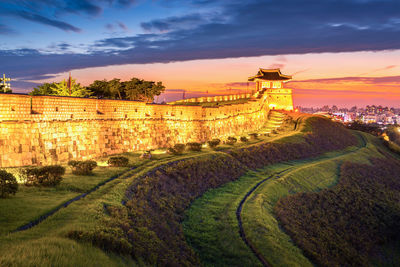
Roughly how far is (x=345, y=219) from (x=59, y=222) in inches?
804

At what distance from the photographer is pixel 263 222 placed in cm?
1611

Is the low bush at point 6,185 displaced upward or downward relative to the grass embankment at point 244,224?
upward

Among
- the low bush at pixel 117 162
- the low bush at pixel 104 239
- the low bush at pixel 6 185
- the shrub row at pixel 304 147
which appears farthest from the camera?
the shrub row at pixel 304 147

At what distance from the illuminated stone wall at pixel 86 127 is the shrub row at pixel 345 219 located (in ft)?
51.0

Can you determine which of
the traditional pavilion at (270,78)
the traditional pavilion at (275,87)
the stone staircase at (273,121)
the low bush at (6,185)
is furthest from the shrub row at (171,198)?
the traditional pavilion at (270,78)

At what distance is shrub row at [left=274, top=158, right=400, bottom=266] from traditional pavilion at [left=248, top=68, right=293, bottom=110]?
4001 cm

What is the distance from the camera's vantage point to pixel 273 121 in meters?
61.0

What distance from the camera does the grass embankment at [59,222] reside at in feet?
22.6

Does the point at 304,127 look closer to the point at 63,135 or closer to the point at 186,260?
the point at 63,135

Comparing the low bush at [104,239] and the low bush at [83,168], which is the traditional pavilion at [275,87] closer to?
the low bush at [83,168]

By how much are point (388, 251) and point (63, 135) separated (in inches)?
998

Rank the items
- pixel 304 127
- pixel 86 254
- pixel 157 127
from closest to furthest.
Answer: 1. pixel 86 254
2. pixel 157 127
3. pixel 304 127

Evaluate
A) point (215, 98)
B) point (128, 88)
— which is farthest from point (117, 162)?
point (215, 98)

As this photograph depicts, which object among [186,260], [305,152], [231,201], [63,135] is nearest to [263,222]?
[231,201]
